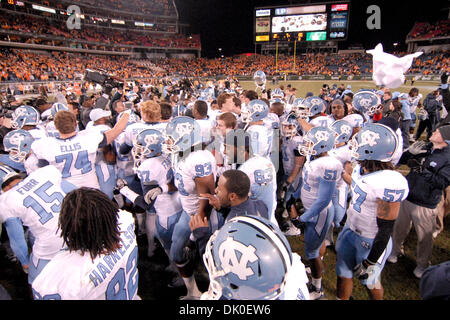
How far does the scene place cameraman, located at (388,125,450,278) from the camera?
3383 mm

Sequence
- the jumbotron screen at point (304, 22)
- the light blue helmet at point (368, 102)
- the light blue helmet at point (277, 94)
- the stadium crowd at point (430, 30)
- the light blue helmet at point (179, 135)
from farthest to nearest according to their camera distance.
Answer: the stadium crowd at point (430, 30) → the jumbotron screen at point (304, 22) → the light blue helmet at point (277, 94) → the light blue helmet at point (368, 102) → the light blue helmet at point (179, 135)

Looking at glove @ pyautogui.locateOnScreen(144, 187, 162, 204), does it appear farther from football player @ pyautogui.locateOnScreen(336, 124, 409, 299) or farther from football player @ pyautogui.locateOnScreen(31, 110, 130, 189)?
football player @ pyautogui.locateOnScreen(336, 124, 409, 299)

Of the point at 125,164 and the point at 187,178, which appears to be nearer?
the point at 187,178

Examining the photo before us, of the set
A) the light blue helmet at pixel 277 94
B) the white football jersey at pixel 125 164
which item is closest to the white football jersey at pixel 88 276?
the white football jersey at pixel 125 164

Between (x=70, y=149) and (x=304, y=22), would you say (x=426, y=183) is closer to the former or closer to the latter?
(x=70, y=149)

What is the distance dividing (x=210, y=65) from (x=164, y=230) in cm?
5961

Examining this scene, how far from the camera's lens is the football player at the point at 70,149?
3.50 m

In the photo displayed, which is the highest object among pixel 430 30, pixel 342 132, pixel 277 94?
pixel 430 30

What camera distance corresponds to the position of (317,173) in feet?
10.7

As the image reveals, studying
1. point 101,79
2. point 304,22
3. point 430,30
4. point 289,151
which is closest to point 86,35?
point 304,22

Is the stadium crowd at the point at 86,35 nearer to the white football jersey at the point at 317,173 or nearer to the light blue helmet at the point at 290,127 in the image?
the light blue helmet at the point at 290,127

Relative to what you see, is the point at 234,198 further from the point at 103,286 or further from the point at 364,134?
the point at 364,134

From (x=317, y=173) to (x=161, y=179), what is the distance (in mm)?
2091
